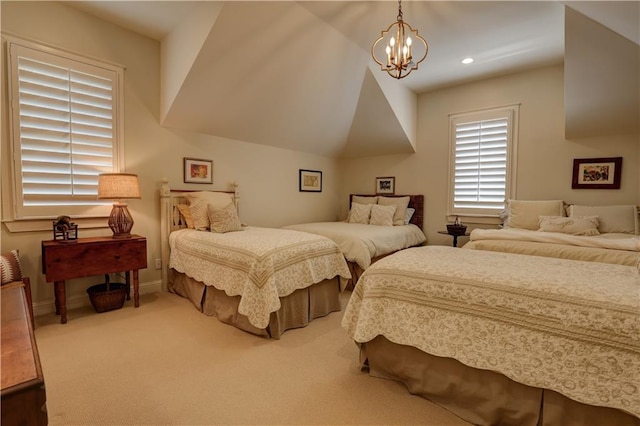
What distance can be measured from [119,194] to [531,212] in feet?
14.7

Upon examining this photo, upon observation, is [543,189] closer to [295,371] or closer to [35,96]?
[295,371]

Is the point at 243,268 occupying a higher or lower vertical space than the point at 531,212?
lower

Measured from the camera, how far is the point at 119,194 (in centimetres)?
285

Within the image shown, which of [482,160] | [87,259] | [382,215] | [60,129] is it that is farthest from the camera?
[382,215]

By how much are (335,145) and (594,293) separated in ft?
14.3

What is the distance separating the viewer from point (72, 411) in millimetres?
1583

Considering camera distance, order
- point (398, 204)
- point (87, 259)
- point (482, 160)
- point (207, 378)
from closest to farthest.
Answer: point (207, 378) < point (87, 259) < point (482, 160) < point (398, 204)

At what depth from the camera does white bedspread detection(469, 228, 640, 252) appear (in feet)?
8.60

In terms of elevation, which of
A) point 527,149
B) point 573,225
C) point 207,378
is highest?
point 527,149

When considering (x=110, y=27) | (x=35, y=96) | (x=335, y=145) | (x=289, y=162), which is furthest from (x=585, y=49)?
(x=35, y=96)

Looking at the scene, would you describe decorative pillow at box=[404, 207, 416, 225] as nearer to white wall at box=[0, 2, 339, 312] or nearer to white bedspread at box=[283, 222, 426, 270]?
white bedspread at box=[283, 222, 426, 270]

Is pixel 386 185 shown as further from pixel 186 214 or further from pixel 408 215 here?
pixel 186 214

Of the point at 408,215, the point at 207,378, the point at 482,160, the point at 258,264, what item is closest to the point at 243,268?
the point at 258,264

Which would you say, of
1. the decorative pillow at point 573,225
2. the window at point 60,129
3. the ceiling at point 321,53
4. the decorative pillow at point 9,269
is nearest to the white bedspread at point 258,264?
the window at point 60,129
